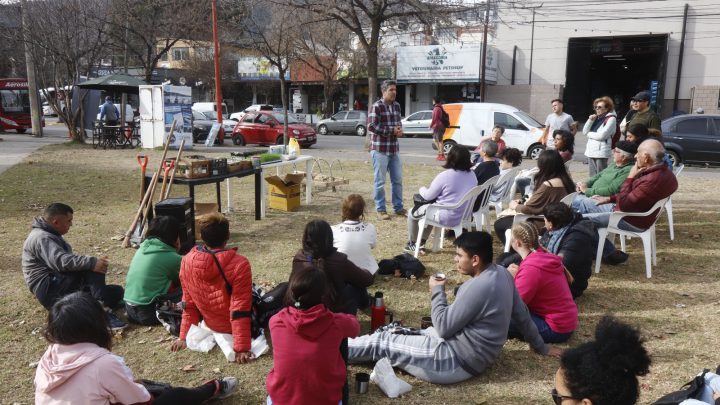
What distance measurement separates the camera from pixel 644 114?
780 centimetres

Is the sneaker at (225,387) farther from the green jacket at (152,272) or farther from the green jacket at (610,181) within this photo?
the green jacket at (610,181)

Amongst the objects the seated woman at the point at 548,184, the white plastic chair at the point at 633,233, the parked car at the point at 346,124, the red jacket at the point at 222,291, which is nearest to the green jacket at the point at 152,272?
the red jacket at the point at 222,291

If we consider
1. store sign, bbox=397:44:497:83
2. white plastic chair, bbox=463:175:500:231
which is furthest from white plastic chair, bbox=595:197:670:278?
store sign, bbox=397:44:497:83

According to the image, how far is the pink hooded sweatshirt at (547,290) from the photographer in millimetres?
3963

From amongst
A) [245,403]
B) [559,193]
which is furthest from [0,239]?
[559,193]

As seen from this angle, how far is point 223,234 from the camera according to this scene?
393 cm

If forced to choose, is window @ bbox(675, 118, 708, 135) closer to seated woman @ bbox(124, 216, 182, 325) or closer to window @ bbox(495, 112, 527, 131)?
window @ bbox(495, 112, 527, 131)

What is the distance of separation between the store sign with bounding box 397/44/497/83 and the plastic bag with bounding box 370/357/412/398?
91.2ft

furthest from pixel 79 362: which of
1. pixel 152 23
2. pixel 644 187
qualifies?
pixel 152 23

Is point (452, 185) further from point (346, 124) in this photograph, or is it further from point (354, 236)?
point (346, 124)

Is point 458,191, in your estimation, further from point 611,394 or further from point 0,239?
point 0,239

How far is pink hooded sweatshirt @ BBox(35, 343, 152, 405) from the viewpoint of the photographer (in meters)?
2.53

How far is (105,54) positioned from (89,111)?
18.1 ft

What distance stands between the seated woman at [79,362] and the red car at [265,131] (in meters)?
17.9
